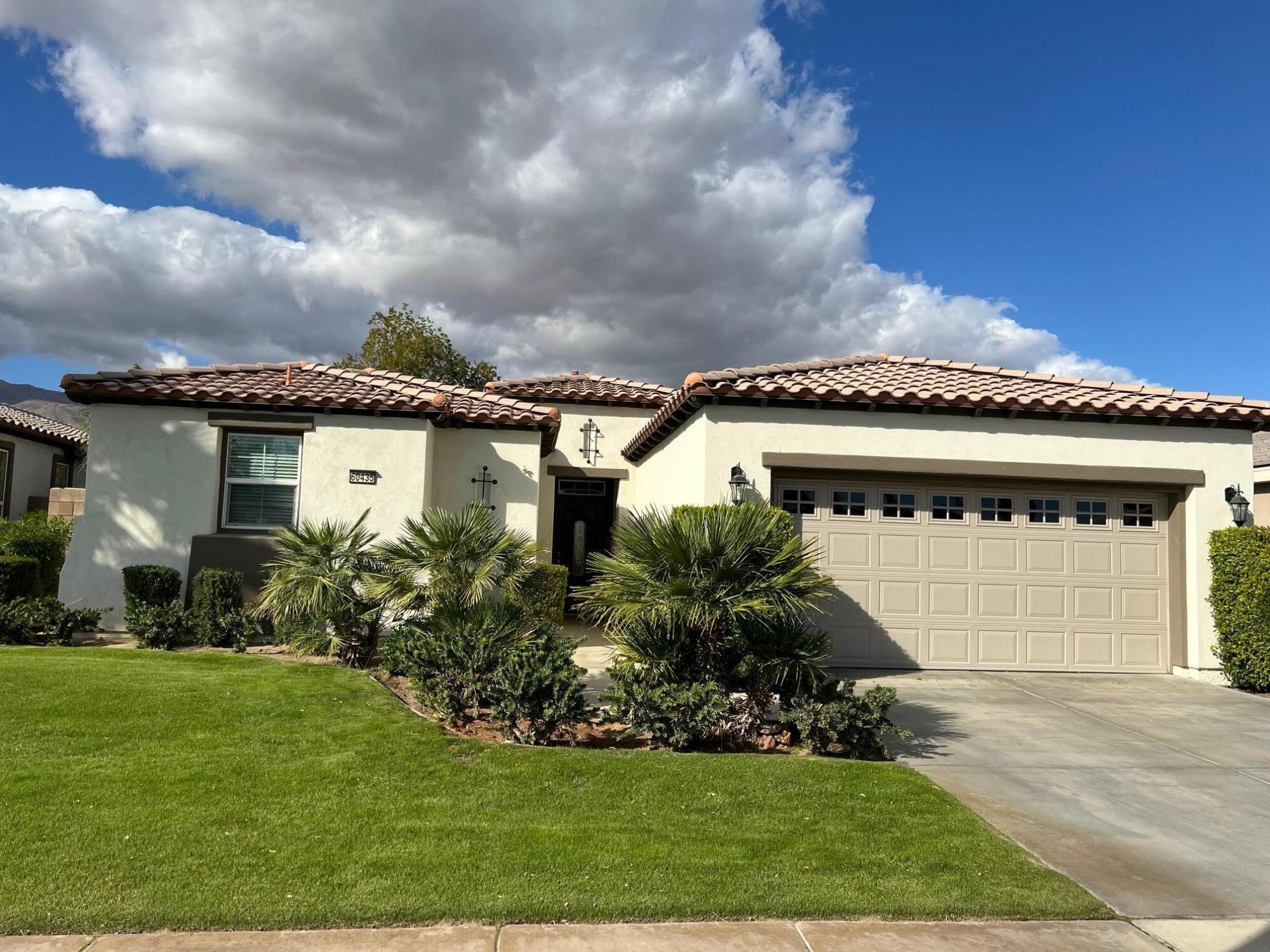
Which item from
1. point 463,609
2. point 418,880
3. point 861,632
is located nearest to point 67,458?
point 463,609

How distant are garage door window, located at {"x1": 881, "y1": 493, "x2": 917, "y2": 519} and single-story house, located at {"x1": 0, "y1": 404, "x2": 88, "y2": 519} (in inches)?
826

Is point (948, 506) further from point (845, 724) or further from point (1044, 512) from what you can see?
point (845, 724)

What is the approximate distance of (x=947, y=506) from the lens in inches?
457

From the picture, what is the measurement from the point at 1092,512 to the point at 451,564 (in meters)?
9.18

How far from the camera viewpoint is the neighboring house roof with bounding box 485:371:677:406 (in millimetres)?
18531

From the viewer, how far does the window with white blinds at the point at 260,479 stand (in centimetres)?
1248

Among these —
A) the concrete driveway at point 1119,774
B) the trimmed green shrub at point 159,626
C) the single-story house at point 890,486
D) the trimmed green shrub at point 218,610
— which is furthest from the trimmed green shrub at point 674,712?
the trimmed green shrub at point 159,626

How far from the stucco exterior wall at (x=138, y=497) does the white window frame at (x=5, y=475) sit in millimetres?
12094

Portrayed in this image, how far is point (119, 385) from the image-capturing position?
1199 cm

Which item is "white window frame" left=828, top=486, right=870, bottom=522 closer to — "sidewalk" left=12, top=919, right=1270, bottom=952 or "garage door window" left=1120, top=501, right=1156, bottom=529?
"garage door window" left=1120, top=501, right=1156, bottom=529

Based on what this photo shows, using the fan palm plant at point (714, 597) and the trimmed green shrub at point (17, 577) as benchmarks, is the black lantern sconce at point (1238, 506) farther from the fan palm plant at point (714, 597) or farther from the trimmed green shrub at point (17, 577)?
the trimmed green shrub at point (17, 577)

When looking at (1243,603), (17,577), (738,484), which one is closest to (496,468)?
(738,484)

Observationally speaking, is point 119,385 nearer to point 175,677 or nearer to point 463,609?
point 175,677

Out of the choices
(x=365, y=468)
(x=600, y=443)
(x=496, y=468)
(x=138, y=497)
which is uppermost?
(x=600, y=443)
